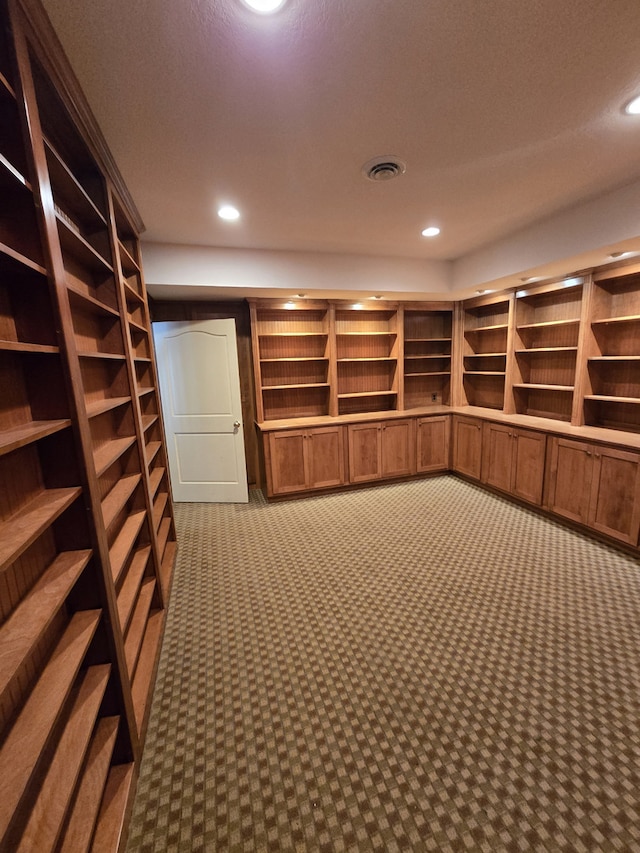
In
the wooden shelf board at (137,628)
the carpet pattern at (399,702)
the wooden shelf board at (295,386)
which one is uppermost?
the wooden shelf board at (295,386)

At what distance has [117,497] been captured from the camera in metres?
1.69

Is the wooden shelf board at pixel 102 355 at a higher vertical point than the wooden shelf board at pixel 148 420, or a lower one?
higher

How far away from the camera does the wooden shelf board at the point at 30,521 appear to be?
80 cm

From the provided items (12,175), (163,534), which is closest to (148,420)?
(163,534)

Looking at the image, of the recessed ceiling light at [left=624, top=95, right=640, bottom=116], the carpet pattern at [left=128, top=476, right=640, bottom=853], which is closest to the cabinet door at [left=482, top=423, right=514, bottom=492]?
the carpet pattern at [left=128, top=476, right=640, bottom=853]

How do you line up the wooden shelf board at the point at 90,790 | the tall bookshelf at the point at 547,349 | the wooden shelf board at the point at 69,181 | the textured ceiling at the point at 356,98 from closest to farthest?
the wooden shelf board at the point at 90,790, the textured ceiling at the point at 356,98, the wooden shelf board at the point at 69,181, the tall bookshelf at the point at 547,349

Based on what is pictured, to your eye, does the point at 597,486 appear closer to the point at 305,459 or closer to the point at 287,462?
the point at 305,459

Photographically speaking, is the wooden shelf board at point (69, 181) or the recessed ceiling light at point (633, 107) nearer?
the wooden shelf board at point (69, 181)

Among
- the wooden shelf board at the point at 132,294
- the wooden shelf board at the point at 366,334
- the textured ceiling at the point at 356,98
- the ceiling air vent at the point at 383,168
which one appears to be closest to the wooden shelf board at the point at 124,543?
the wooden shelf board at the point at 132,294

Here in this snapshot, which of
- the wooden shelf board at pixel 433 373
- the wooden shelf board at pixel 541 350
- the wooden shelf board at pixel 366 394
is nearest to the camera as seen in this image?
the wooden shelf board at pixel 541 350

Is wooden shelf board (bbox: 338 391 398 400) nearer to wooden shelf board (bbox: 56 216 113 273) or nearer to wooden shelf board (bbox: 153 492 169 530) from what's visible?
wooden shelf board (bbox: 153 492 169 530)

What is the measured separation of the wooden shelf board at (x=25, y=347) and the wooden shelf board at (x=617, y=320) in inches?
152

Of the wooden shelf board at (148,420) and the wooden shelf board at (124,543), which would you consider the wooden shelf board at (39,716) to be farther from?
the wooden shelf board at (148,420)

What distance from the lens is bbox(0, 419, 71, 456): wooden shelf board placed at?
817mm
